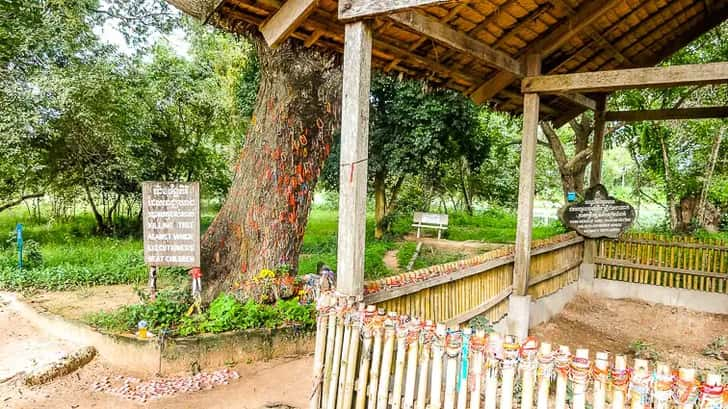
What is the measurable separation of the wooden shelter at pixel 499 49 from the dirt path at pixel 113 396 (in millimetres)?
1340

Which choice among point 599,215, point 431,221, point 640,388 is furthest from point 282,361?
point 431,221

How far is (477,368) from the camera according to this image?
8.15ft

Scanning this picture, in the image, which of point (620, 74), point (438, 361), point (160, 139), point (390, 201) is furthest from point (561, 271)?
point (160, 139)

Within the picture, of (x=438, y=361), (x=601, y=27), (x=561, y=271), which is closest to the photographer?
(x=438, y=361)

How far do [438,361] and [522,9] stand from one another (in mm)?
4167

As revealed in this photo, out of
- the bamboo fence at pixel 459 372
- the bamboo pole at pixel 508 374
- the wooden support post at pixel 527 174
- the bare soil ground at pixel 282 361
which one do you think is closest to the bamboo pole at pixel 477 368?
the bamboo fence at pixel 459 372

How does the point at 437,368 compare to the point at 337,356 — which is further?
the point at 337,356

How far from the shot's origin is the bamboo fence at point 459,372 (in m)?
2.11

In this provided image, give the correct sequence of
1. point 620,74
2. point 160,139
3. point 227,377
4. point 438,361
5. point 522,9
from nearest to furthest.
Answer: point 438,361 → point 227,377 → point 522,9 → point 620,74 → point 160,139

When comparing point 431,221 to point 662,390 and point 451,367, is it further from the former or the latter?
point 662,390

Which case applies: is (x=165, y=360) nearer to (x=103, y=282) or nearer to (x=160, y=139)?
(x=103, y=282)

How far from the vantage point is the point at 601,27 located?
6066 mm

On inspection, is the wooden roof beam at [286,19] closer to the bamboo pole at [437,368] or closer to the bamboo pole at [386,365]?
the bamboo pole at [386,365]

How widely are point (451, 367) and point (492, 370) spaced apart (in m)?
0.23
